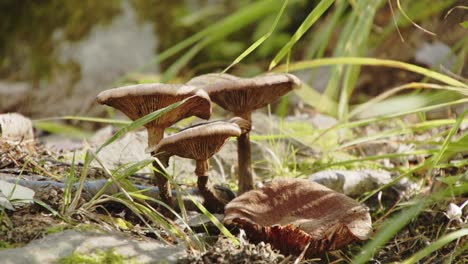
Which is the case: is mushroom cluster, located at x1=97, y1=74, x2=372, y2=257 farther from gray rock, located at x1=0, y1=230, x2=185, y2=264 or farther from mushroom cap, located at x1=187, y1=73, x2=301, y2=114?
gray rock, located at x1=0, y1=230, x2=185, y2=264

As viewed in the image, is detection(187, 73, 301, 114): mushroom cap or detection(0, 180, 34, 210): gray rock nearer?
detection(0, 180, 34, 210): gray rock

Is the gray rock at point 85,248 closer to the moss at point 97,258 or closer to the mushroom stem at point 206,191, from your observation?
the moss at point 97,258

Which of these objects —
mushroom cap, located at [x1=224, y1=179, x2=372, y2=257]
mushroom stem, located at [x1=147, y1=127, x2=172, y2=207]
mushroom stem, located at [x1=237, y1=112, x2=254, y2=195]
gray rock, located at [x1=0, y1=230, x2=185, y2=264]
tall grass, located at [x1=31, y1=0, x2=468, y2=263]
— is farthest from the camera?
mushroom stem, located at [x1=237, y1=112, x2=254, y2=195]

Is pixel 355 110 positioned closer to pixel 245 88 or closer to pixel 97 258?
pixel 245 88

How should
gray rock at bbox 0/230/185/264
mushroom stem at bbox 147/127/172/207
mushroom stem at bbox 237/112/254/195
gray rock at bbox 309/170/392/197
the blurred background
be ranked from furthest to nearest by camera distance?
1. the blurred background
2. gray rock at bbox 309/170/392/197
3. mushroom stem at bbox 237/112/254/195
4. mushroom stem at bbox 147/127/172/207
5. gray rock at bbox 0/230/185/264

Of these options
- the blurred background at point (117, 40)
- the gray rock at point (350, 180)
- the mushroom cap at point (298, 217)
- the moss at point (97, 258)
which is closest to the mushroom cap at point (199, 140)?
the mushroom cap at point (298, 217)

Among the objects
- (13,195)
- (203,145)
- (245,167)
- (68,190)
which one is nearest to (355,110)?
(245,167)

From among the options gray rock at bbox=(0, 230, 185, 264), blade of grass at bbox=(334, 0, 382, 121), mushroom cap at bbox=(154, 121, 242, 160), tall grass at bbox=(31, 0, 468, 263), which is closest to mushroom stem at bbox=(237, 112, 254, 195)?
tall grass at bbox=(31, 0, 468, 263)
